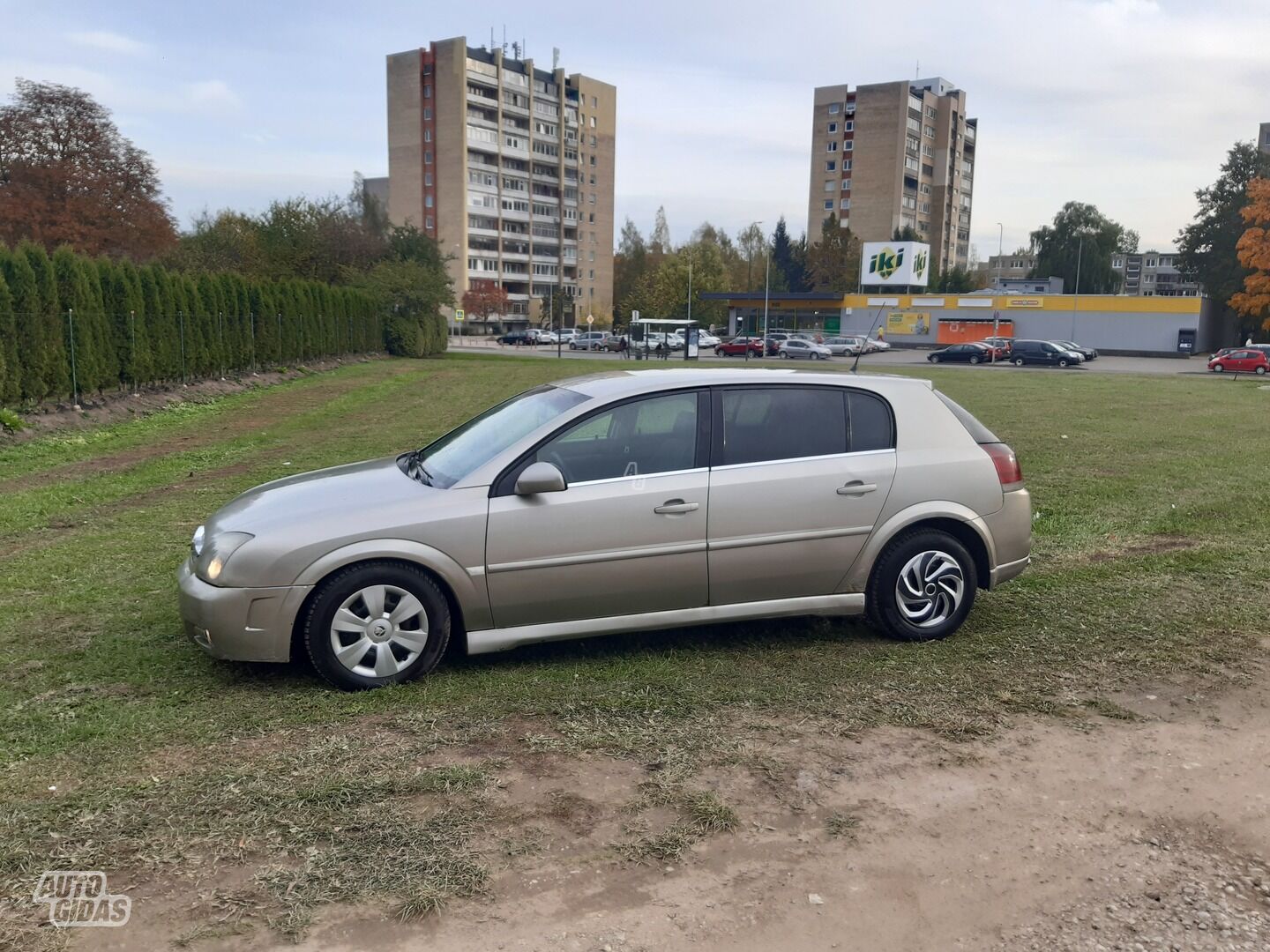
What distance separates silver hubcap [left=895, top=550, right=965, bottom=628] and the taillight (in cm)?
58

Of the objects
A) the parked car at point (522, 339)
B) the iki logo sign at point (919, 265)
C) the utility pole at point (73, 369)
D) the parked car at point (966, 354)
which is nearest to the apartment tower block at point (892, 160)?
the iki logo sign at point (919, 265)

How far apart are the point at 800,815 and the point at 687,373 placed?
266cm

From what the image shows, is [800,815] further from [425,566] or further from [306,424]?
[306,424]

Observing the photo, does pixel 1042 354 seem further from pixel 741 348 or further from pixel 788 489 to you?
pixel 788 489

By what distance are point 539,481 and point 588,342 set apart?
6968 centimetres

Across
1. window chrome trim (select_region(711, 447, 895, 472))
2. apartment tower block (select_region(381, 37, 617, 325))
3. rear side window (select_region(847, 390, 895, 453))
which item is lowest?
window chrome trim (select_region(711, 447, 895, 472))

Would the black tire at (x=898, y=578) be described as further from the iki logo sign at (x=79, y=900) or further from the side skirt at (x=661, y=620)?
the iki logo sign at (x=79, y=900)

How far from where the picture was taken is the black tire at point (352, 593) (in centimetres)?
468

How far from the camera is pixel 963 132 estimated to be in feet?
422

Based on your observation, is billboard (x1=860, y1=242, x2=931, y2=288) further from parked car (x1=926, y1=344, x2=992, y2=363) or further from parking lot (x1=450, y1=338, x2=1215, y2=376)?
parked car (x1=926, y1=344, x2=992, y2=363)

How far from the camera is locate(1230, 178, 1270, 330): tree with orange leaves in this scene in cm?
6347

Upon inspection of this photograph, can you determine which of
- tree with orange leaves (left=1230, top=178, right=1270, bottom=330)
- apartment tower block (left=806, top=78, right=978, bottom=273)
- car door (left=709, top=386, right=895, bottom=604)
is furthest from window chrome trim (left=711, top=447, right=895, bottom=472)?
apartment tower block (left=806, top=78, right=978, bottom=273)

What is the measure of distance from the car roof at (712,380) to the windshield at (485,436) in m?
0.15

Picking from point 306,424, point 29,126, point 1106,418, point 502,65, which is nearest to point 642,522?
point 306,424
